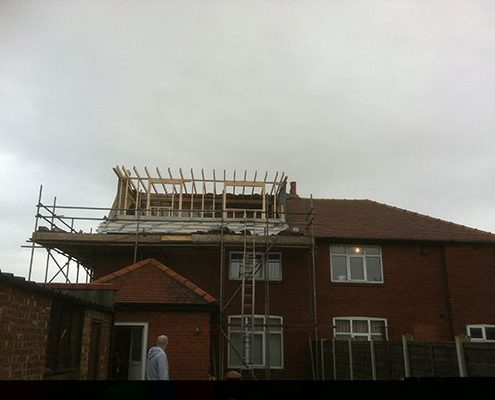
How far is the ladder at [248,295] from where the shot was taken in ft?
55.2

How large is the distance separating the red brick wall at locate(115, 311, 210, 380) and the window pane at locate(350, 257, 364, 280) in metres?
7.62

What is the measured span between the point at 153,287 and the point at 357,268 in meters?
8.81

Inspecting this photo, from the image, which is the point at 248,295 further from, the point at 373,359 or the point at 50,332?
the point at 50,332

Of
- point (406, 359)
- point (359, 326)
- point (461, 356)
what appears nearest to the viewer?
point (461, 356)

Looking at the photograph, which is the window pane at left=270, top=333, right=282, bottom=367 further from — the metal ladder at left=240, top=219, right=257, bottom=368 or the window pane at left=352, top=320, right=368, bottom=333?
the window pane at left=352, top=320, right=368, bottom=333

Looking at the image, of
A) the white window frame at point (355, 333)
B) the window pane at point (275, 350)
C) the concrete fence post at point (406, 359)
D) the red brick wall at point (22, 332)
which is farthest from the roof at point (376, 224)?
the red brick wall at point (22, 332)

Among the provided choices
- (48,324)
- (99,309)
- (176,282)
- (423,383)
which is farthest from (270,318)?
(423,383)

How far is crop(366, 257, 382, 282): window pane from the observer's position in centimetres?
1914

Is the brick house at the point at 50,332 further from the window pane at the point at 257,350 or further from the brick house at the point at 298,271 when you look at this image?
the window pane at the point at 257,350

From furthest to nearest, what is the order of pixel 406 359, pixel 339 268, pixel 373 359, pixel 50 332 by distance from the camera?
pixel 339 268 < pixel 373 359 < pixel 406 359 < pixel 50 332

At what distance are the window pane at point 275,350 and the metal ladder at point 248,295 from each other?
0.93 meters

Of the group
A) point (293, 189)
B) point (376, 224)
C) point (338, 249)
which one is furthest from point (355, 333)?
point (293, 189)

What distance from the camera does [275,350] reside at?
17.8 m

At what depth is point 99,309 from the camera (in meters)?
10.6
